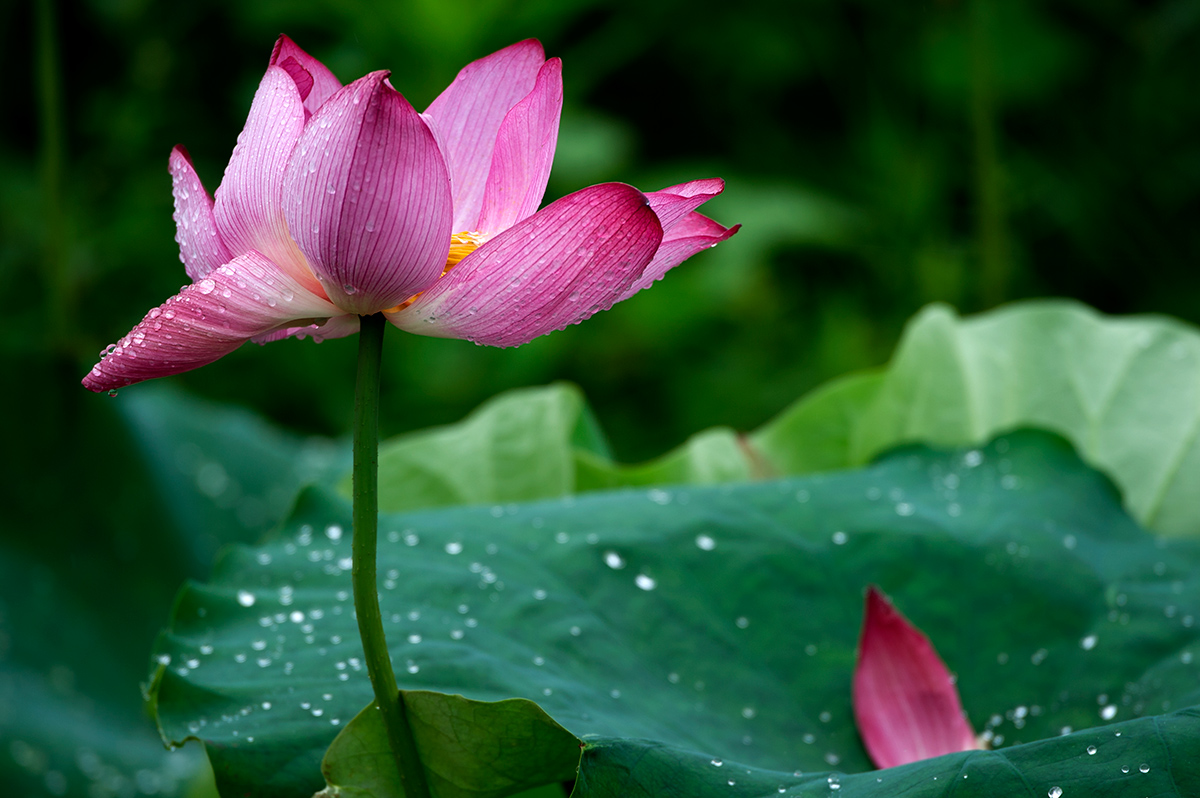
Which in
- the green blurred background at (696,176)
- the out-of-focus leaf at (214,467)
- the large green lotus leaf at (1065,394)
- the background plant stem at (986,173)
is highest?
the green blurred background at (696,176)

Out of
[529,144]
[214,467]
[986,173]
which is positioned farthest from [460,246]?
[986,173]

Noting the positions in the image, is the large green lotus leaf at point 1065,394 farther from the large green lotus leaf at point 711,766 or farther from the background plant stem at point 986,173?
the large green lotus leaf at point 711,766

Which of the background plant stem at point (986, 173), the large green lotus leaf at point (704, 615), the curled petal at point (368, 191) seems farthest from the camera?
the background plant stem at point (986, 173)

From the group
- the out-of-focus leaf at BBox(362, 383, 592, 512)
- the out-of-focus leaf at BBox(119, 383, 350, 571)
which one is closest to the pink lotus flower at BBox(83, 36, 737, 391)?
the out-of-focus leaf at BBox(362, 383, 592, 512)

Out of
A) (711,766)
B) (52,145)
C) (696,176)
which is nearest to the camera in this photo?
(711,766)

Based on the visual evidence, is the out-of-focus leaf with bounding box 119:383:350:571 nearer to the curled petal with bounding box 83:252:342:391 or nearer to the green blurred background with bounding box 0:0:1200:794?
the green blurred background with bounding box 0:0:1200:794

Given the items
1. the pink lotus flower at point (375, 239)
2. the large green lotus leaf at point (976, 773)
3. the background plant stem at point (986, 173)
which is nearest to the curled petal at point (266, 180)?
the pink lotus flower at point (375, 239)

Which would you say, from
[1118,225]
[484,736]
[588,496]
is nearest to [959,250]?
[1118,225]

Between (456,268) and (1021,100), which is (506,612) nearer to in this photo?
(456,268)

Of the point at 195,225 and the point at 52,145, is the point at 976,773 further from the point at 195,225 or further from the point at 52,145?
the point at 52,145
